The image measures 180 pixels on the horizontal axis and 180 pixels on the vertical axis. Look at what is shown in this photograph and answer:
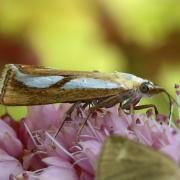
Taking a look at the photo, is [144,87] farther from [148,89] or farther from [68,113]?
[68,113]

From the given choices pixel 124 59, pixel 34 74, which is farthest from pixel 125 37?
pixel 34 74

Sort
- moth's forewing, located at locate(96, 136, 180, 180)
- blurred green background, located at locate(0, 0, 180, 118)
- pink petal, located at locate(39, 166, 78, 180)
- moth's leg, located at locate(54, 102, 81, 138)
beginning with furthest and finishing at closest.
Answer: blurred green background, located at locate(0, 0, 180, 118), moth's leg, located at locate(54, 102, 81, 138), pink petal, located at locate(39, 166, 78, 180), moth's forewing, located at locate(96, 136, 180, 180)

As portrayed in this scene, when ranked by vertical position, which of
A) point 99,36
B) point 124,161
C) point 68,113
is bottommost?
point 124,161

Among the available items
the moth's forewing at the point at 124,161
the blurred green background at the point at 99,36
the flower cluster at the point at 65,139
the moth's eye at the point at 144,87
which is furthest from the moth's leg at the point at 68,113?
the blurred green background at the point at 99,36

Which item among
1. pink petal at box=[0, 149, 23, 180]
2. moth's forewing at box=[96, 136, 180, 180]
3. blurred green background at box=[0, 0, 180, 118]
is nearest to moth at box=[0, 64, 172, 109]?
pink petal at box=[0, 149, 23, 180]

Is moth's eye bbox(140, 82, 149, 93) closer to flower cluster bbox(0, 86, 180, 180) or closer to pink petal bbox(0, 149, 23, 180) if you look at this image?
flower cluster bbox(0, 86, 180, 180)

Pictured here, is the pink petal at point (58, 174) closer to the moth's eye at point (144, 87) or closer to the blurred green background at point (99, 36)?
the moth's eye at point (144, 87)

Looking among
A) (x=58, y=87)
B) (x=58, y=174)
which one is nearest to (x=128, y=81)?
(x=58, y=87)
